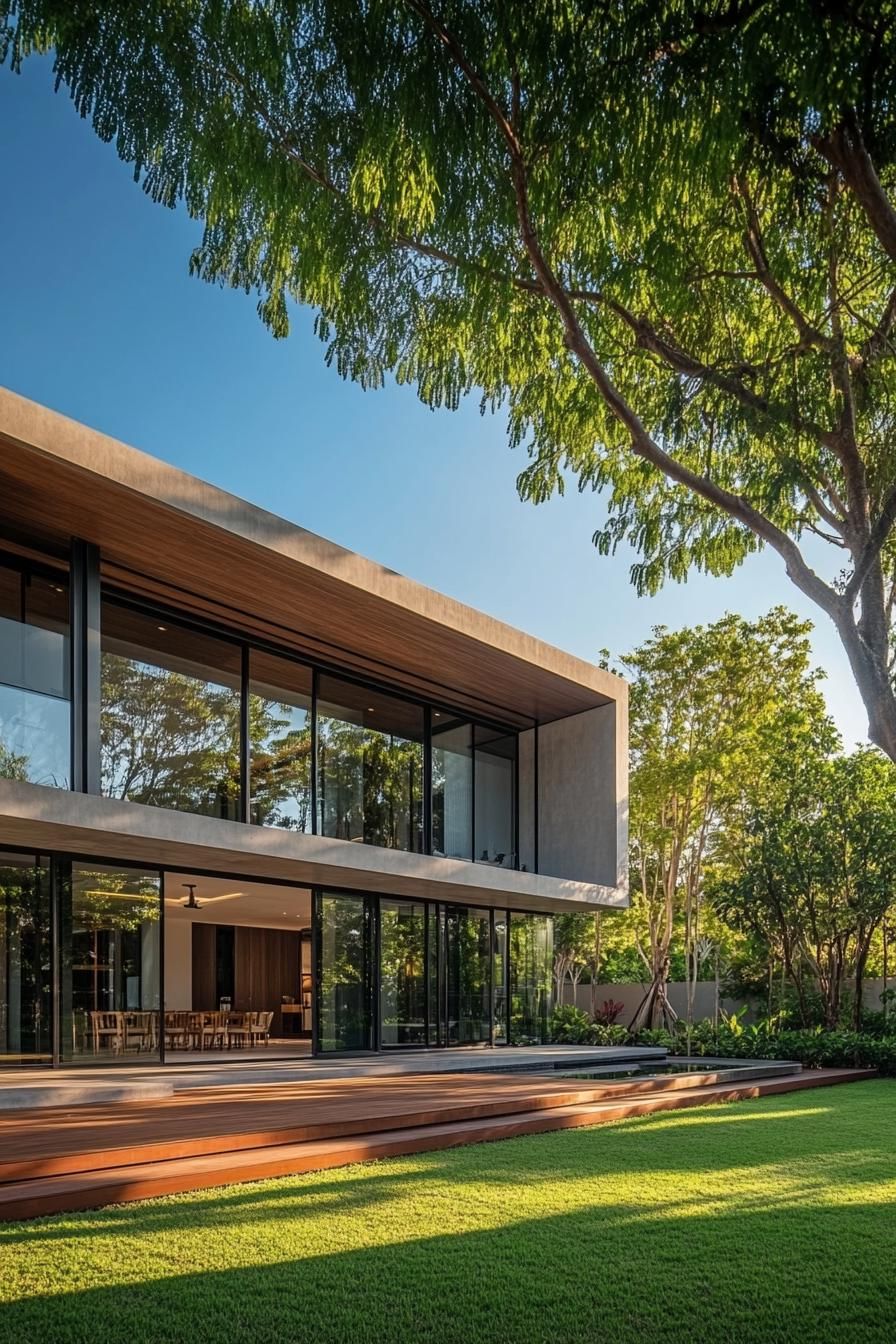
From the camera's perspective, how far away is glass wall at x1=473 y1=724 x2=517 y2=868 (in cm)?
1928

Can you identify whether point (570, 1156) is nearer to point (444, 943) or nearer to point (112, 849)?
point (112, 849)

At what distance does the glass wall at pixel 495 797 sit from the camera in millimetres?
19281

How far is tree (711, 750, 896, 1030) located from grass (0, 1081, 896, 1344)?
459 inches

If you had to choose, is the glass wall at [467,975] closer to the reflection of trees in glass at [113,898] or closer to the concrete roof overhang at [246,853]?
the concrete roof overhang at [246,853]

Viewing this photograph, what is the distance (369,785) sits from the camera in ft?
55.2

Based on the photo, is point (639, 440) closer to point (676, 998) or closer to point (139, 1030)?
point (139, 1030)

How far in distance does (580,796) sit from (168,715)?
811cm

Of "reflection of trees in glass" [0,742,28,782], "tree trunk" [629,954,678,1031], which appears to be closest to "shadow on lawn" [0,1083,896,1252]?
"reflection of trees in glass" [0,742,28,782]

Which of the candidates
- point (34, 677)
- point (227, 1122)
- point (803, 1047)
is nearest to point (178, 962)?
point (803, 1047)

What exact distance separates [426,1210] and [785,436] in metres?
4.74

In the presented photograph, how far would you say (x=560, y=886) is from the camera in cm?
1809

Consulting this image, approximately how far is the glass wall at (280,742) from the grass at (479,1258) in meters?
6.94

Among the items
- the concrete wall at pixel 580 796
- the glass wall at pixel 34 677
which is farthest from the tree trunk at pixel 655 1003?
the glass wall at pixel 34 677

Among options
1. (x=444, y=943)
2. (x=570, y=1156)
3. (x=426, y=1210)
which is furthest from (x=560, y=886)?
(x=426, y=1210)
